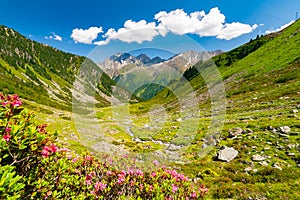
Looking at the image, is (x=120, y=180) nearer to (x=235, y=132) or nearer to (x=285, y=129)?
(x=285, y=129)

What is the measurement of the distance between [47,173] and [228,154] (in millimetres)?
14934

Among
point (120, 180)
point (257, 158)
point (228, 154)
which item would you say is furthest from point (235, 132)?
point (120, 180)

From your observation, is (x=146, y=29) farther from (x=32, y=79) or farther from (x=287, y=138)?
(x=32, y=79)

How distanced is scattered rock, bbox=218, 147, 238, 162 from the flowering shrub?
11.2 metres

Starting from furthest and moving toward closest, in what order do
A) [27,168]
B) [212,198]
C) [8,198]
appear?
[212,198] → [27,168] → [8,198]

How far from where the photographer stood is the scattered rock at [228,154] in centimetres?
1676

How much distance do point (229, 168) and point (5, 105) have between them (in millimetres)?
14311

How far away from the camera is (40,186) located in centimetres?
435

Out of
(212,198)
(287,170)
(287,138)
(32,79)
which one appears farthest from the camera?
(32,79)

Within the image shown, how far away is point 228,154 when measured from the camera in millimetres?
17219

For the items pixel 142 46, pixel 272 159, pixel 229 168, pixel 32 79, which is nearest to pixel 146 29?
pixel 142 46

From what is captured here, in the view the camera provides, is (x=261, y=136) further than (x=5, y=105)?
Yes

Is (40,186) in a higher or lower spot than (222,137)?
higher

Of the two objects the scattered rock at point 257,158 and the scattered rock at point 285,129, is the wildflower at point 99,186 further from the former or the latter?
the scattered rock at point 285,129
